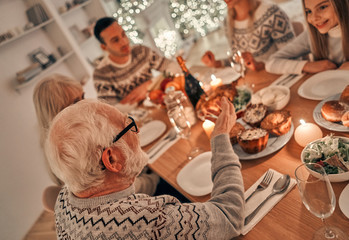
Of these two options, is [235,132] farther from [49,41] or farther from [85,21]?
[85,21]

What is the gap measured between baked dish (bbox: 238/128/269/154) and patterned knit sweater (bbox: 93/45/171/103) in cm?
177

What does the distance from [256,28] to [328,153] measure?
1556mm

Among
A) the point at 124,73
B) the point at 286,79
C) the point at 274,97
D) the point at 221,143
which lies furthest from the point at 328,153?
the point at 124,73

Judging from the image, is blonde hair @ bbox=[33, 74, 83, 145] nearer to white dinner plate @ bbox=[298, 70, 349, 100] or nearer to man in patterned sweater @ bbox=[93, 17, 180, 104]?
man in patterned sweater @ bbox=[93, 17, 180, 104]

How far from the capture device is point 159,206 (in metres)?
0.79

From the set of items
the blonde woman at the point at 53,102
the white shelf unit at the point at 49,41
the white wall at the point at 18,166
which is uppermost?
the white shelf unit at the point at 49,41

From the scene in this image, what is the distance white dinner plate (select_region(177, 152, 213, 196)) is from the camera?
40.9 inches

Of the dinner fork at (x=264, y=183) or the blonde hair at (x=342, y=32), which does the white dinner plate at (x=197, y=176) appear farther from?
the blonde hair at (x=342, y=32)

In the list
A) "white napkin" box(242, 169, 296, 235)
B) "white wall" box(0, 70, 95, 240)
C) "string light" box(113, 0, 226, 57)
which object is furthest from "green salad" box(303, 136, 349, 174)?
"string light" box(113, 0, 226, 57)

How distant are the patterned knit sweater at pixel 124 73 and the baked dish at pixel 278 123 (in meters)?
1.75

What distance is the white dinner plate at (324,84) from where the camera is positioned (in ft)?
3.80

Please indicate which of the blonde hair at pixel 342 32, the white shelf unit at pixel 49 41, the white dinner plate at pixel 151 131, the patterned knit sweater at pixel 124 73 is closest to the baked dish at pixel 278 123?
the blonde hair at pixel 342 32

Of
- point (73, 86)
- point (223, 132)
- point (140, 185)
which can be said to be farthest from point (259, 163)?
point (73, 86)

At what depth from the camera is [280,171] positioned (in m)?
0.93
